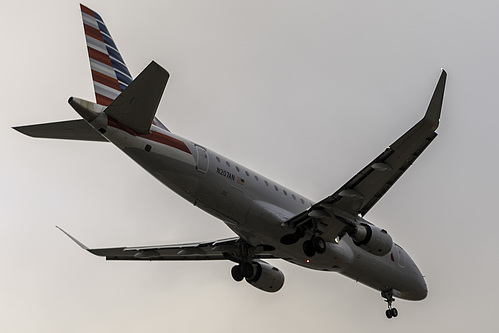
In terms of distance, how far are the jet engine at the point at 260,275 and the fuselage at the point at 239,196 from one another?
6.38ft

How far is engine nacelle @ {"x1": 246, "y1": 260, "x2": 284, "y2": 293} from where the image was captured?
1234 inches

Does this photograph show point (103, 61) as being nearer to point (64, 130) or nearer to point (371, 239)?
point (64, 130)

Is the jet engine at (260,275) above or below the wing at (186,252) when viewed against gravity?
below

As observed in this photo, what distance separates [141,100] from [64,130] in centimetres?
309

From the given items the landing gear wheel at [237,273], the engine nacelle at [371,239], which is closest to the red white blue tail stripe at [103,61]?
the landing gear wheel at [237,273]

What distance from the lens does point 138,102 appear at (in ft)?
76.2

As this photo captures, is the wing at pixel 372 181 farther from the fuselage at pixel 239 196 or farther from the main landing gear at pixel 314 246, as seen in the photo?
the fuselage at pixel 239 196

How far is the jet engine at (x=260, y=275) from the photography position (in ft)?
101

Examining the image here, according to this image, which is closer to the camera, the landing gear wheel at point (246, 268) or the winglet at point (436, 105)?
the winglet at point (436, 105)

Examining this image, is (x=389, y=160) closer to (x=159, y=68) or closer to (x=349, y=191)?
(x=349, y=191)

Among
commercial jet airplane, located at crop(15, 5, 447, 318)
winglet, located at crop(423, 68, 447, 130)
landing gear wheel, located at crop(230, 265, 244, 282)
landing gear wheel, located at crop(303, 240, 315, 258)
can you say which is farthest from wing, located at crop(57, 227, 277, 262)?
winglet, located at crop(423, 68, 447, 130)

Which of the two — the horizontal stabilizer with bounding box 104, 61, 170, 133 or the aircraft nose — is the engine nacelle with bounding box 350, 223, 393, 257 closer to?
the aircraft nose

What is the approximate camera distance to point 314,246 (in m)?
27.3

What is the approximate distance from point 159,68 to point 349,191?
26.9 ft
